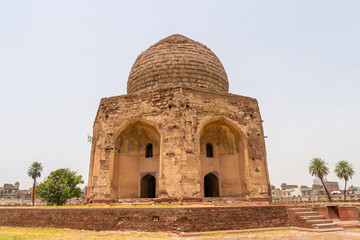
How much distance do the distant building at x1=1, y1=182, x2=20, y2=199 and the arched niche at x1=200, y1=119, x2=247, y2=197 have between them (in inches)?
2499

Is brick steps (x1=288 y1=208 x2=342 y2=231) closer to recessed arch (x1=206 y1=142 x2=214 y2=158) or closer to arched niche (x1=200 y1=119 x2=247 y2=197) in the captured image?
arched niche (x1=200 y1=119 x2=247 y2=197)

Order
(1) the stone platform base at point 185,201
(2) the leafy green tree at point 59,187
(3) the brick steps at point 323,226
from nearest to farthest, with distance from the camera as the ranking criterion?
(3) the brick steps at point 323,226
(1) the stone platform base at point 185,201
(2) the leafy green tree at point 59,187

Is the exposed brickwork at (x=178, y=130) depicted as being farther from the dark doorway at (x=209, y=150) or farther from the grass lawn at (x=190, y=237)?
the grass lawn at (x=190, y=237)

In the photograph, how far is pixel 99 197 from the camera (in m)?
13.1

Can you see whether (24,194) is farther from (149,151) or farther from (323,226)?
(323,226)

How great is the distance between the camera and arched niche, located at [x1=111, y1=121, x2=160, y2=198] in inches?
555

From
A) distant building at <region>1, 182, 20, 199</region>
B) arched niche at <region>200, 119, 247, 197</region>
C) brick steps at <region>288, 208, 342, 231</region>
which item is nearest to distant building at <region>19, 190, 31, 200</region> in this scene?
distant building at <region>1, 182, 20, 199</region>

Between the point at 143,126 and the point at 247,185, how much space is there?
20.5ft

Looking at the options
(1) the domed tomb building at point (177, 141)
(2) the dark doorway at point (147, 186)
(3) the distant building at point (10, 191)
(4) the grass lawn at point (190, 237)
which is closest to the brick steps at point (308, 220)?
(4) the grass lawn at point (190, 237)

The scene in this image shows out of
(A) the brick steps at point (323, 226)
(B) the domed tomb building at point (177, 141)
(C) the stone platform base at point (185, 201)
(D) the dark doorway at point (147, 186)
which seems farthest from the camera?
(D) the dark doorway at point (147, 186)

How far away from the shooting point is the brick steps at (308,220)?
856 centimetres

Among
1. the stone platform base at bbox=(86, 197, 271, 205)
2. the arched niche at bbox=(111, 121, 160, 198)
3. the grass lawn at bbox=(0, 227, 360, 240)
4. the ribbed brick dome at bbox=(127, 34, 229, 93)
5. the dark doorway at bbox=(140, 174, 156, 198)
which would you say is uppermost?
the ribbed brick dome at bbox=(127, 34, 229, 93)

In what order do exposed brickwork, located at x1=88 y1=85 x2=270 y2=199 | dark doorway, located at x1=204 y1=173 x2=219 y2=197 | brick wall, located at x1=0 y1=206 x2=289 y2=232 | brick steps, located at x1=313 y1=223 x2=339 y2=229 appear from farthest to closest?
1. dark doorway, located at x1=204 y1=173 x2=219 y2=197
2. exposed brickwork, located at x1=88 y1=85 x2=270 y2=199
3. brick steps, located at x1=313 y1=223 x2=339 y2=229
4. brick wall, located at x1=0 y1=206 x2=289 y2=232

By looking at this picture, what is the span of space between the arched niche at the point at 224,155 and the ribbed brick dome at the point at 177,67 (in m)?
2.88
